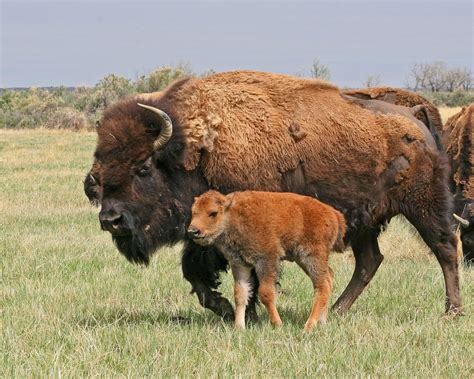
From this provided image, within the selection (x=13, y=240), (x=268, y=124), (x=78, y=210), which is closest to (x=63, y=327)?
(x=268, y=124)

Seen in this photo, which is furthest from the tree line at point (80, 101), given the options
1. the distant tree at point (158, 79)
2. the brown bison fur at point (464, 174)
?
the brown bison fur at point (464, 174)

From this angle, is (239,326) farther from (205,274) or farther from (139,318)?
(139,318)

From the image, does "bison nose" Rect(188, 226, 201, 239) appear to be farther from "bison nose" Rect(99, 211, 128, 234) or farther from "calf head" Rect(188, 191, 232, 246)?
"bison nose" Rect(99, 211, 128, 234)

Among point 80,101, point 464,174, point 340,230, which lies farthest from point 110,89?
point 340,230

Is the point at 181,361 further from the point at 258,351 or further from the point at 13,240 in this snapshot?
the point at 13,240

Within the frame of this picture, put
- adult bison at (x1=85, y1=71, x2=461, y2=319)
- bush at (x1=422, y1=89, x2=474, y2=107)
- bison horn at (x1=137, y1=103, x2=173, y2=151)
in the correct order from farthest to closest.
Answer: bush at (x1=422, y1=89, x2=474, y2=107) < adult bison at (x1=85, y1=71, x2=461, y2=319) < bison horn at (x1=137, y1=103, x2=173, y2=151)

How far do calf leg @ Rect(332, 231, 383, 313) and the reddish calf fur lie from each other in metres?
1.41

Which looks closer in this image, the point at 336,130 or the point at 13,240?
the point at 336,130

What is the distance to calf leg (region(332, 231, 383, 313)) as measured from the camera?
7738 mm

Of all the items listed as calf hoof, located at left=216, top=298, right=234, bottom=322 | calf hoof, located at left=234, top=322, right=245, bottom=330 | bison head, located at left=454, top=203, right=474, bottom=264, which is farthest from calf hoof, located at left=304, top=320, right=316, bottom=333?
bison head, located at left=454, top=203, right=474, bottom=264

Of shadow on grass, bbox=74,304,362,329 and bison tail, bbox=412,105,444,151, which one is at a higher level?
bison tail, bbox=412,105,444,151

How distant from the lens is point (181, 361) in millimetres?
5281

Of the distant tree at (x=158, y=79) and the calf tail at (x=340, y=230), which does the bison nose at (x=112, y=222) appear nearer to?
the calf tail at (x=340, y=230)

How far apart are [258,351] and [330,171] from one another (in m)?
2.06
